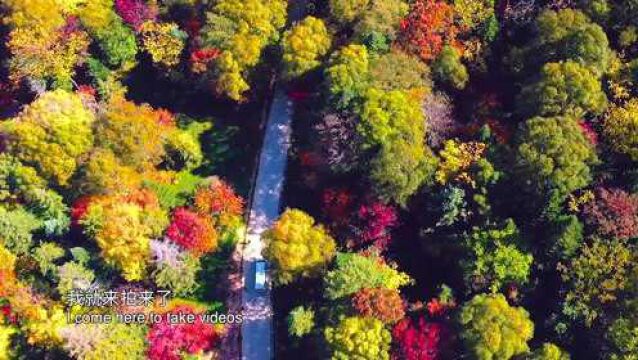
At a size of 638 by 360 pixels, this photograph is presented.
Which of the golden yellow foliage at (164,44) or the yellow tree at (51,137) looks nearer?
the yellow tree at (51,137)

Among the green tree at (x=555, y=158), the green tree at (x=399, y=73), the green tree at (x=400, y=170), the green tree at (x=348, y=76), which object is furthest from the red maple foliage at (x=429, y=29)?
the green tree at (x=555, y=158)

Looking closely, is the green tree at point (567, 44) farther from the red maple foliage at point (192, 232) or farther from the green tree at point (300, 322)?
the red maple foliage at point (192, 232)

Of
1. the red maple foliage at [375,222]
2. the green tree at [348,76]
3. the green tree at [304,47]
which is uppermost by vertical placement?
the green tree at [304,47]

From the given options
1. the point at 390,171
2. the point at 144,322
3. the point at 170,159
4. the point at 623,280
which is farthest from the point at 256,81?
the point at 623,280

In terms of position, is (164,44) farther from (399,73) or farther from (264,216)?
(399,73)

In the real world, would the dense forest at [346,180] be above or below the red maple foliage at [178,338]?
above

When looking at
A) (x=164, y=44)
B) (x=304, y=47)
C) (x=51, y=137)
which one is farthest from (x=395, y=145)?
(x=51, y=137)

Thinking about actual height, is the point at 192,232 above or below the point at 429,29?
below
